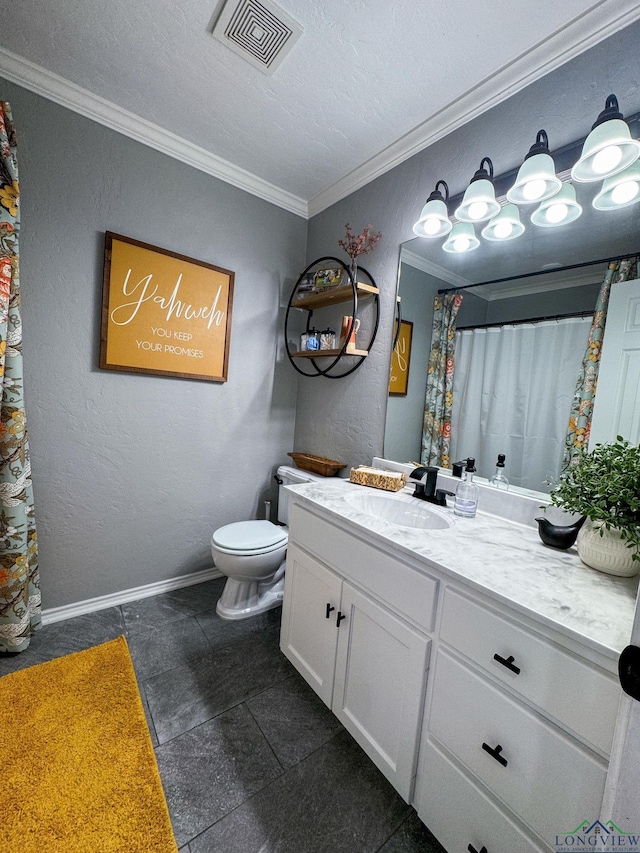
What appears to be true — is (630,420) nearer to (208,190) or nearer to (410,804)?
(410,804)

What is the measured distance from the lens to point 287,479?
2.27 metres

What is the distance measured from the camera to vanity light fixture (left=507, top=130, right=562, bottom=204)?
3.83ft

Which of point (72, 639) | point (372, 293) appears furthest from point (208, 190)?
point (72, 639)

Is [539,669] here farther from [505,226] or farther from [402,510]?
[505,226]

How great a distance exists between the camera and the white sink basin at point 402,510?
4.47 ft

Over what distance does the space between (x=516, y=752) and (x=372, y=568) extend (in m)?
0.51

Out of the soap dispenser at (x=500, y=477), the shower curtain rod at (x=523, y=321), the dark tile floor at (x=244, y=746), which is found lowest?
the dark tile floor at (x=244, y=746)

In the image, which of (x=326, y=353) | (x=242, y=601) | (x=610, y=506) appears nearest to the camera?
(x=610, y=506)

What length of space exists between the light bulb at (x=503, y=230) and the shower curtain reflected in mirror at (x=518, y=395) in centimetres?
37

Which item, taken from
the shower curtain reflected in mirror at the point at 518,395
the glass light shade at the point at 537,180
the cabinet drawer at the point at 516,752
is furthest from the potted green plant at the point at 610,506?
the glass light shade at the point at 537,180

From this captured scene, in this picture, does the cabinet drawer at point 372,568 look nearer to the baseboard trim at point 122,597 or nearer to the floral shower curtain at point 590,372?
the floral shower curtain at point 590,372

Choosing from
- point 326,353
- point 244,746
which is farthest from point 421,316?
point 244,746

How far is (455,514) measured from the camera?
4.42 feet

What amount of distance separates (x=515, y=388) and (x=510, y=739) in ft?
3.56
